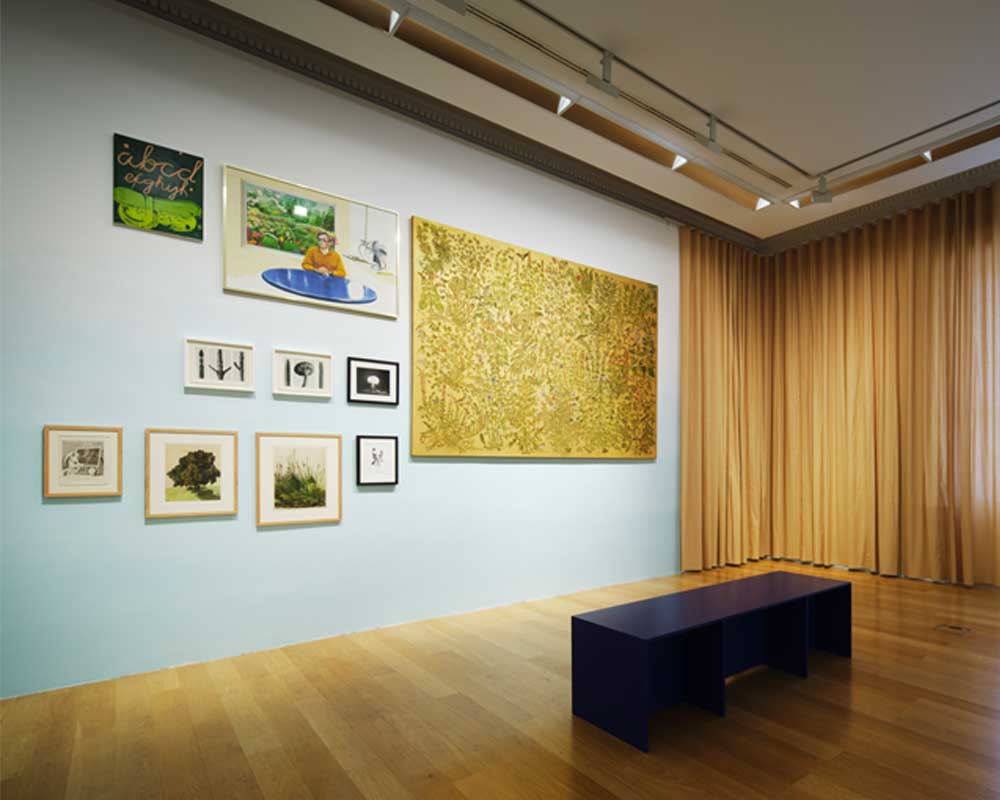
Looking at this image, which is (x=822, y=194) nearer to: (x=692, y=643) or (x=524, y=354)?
(x=524, y=354)

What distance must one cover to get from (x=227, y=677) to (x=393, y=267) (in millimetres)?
2613

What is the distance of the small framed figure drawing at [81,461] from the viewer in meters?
2.81

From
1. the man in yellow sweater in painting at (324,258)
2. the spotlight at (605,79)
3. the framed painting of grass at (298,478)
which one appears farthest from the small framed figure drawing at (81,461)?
the spotlight at (605,79)

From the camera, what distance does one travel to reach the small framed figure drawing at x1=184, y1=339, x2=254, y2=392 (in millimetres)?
3213

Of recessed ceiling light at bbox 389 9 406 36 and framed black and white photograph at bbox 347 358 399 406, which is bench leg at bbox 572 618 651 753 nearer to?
framed black and white photograph at bbox 347 358 399 406

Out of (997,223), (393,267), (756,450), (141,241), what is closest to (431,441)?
(393,267)

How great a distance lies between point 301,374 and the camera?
3.58 metres

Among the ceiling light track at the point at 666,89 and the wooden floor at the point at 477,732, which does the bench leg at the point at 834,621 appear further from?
the ceiling light track at the point at 666,89

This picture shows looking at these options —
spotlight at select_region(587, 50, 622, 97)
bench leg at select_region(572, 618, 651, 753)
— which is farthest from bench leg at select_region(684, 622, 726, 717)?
spotlight at select_region(587, 50, 622, 97)

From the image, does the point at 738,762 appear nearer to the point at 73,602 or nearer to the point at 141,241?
the point at 73,602

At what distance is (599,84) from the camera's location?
11.8 feet

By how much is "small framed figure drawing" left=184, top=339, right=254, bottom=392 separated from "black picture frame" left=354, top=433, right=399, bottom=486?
0.75 m

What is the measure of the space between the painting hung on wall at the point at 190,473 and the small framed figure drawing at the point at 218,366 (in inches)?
10.6

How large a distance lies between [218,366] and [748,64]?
12.2 ft
